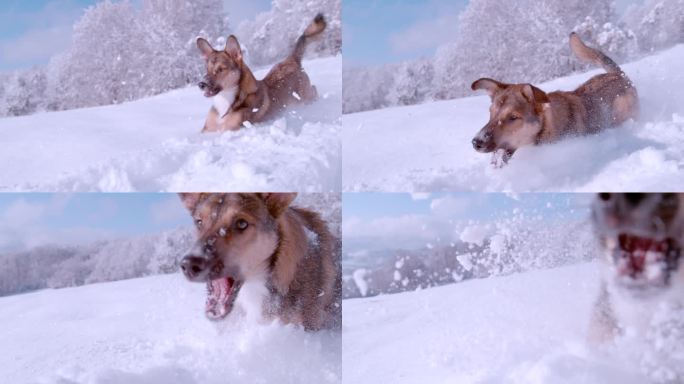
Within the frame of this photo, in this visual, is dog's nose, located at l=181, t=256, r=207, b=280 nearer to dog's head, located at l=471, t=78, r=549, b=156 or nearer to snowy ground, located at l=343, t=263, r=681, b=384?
snowy ground, located at l=343, t=263, r=681, b=384

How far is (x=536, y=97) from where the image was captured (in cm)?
191

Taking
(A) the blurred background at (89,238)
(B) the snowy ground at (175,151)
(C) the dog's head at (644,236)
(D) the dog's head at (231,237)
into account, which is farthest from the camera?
(A) the blurred background at (89,238)

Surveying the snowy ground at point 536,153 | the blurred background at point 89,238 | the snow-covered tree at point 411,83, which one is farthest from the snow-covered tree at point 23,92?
the snow-covered tree at point 411,83

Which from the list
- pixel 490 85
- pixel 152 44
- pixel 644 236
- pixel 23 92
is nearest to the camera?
pixel 644 236

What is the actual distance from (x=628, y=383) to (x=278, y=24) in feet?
4.60

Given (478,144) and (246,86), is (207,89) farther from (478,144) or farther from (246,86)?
(478,144)

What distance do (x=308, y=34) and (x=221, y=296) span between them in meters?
0.82

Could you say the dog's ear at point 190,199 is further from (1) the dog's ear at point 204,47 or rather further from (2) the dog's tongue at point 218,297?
A: (1) the dog's ear at point 204,47

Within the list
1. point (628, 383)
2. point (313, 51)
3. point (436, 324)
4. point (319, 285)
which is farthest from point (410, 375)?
point (313, 51)

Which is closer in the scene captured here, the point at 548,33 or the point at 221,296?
the point at 548,33

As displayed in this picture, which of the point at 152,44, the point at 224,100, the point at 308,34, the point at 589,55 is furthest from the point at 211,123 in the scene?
the point at 589,55

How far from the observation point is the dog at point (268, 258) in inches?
77.3

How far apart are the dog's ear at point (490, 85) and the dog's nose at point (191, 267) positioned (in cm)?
90

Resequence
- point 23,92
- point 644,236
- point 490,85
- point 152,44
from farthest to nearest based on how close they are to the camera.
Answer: point 23,92
point 152,44
point 490,85
point 644,236
